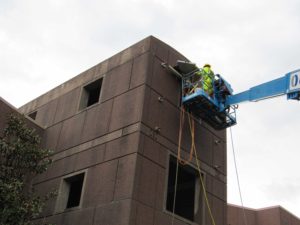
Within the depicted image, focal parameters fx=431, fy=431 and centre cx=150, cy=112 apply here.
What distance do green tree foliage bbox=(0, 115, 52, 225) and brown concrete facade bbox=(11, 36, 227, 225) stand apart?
70.4 inches

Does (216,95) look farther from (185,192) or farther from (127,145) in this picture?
(185,192)

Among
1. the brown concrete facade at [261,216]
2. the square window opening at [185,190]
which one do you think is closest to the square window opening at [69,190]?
the square window opening at [185,190]

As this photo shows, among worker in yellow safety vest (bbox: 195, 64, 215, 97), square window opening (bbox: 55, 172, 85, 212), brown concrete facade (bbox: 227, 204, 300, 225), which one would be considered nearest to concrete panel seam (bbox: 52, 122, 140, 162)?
square window opening (bbox: 55, 172, 85, 212)

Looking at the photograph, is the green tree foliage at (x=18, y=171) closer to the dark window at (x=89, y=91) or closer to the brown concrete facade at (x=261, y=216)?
the dark window at (x=89, y=91)

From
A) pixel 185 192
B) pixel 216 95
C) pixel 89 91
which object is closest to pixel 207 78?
pixel 216 95

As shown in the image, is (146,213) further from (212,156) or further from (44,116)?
(44,116)

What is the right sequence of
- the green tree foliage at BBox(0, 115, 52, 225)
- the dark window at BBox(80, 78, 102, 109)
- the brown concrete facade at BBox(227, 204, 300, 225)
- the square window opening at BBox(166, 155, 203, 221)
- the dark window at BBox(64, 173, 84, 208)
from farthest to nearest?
the brown concrete facade at BBox(227, 204, 300, 225), the dark window at BBox(80, 78, 102, 109), the square window opening at BBox(166, 155, 203, 221), the dark window at BBox(64, 173, 84, 208), the green tree foliage at BBox(0, 115, 52, 225)

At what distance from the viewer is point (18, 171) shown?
48.7ft

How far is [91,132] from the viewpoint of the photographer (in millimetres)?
17656

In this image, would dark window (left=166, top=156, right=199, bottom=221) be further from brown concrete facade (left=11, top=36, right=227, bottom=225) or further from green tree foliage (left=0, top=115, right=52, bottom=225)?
green tree foliage (left=0, top=115, right=52, bottom=225)

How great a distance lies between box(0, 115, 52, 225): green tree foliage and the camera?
44.0 feet

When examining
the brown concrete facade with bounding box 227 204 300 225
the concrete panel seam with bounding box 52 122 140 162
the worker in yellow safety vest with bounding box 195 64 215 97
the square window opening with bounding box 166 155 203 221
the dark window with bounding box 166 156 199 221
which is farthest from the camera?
the brown concrete facade with bounding box 227 204 300 225

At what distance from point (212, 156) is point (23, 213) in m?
8.46

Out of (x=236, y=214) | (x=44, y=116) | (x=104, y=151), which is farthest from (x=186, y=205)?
(x=236, y=214)
